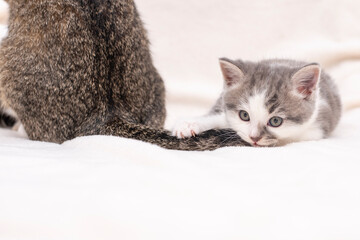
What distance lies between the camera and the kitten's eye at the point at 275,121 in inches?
84.3

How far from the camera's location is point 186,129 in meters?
2.18

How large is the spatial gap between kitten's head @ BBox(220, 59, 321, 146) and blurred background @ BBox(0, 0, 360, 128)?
1.20m

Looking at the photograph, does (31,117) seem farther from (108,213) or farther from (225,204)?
(225,204)

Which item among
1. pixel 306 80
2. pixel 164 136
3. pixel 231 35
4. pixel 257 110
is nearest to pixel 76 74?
pixel 164 136

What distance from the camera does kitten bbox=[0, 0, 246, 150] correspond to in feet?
7.02

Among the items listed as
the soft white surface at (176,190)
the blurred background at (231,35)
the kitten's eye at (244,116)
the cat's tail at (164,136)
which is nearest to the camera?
the soft white surface at (176,190)

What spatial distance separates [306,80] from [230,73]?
0.38 m

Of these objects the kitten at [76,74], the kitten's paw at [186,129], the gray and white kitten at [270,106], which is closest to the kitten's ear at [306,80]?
the gray and white kitten at [270,106]

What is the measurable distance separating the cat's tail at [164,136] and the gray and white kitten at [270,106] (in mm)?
51

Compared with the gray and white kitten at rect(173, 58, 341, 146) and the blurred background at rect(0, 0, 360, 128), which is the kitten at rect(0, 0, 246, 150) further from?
the blurred background at rect(0, 0, 360, 128)

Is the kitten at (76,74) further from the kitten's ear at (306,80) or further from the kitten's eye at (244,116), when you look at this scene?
the kitten's ear at (306,80)

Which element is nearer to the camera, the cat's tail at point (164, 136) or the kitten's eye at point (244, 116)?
the cat's tail at point (164, 136)

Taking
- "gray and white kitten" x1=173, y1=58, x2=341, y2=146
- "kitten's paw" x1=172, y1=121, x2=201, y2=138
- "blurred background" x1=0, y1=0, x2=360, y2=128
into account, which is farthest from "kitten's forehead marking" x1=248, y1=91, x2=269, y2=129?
"blurred background" x1=0, y1=0, x2=360, y2=128

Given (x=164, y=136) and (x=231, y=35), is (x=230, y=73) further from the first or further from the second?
(x=231, y=35)
